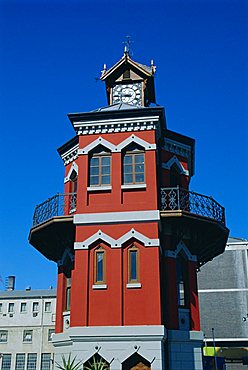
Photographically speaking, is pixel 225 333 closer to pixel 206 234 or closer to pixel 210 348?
pixel 210 348

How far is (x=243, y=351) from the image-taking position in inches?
1816

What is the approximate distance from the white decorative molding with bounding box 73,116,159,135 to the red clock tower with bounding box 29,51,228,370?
0.13 feet

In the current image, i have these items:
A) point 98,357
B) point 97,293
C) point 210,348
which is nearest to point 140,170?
point 97,293

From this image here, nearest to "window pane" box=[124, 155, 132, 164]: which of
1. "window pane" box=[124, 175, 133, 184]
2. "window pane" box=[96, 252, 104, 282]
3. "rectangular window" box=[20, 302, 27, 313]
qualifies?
"window pane" box=[124, 175, 133, 184]

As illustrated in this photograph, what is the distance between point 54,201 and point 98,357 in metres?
6.29

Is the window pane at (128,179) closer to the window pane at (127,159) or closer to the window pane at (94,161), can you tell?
the window pane at (127,159)

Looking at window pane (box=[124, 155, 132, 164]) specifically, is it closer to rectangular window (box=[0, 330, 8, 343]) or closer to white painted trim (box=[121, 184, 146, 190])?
white painted trim (box=[121, 184, 146, 190])

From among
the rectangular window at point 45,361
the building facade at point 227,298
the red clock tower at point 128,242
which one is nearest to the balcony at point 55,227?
the red clock tower at point 128,242

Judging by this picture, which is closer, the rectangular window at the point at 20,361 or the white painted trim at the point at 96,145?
the white painted trim at the point at 96,145

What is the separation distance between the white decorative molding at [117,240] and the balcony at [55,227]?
1.09 m

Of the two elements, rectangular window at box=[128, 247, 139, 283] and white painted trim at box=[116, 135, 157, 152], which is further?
white painted trim at box=[116, 135, 157, 152]

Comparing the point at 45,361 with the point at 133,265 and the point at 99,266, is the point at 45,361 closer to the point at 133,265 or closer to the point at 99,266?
the point at 99,266

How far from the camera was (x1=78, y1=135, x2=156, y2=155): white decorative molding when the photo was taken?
19405mm

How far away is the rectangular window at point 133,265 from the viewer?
17.8 metres
